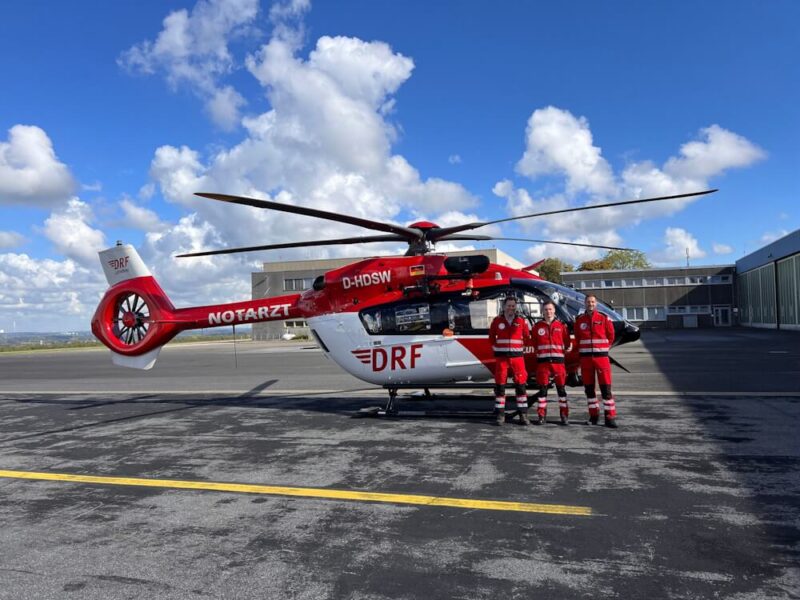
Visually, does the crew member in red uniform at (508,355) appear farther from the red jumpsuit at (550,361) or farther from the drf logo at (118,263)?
the drf logo at (118,263)

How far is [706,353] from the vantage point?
2347 cm

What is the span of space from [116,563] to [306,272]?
223 ft

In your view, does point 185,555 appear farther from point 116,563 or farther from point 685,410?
point 685,410

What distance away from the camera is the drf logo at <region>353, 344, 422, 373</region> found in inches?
392

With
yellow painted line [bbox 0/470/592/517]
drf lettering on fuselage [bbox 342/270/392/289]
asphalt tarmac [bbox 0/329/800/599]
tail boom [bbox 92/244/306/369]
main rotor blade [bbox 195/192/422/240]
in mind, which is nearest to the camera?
asphalt tarmac [bbox 0/329/800/599]

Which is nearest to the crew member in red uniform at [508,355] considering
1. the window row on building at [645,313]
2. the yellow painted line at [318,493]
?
the yellow painted line at [318,493]

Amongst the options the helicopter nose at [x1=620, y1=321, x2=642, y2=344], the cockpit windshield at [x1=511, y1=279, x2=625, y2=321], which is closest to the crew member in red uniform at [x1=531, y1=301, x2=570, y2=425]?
the cockpit windshield at [x1=511, y1=279, x2=625, y2=321]

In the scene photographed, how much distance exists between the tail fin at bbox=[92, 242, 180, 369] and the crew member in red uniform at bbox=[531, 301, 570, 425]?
7.62m

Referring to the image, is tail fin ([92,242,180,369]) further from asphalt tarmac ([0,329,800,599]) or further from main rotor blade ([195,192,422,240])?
main rotor blade ([195,192,422,240])

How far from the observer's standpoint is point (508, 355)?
29.2 feet

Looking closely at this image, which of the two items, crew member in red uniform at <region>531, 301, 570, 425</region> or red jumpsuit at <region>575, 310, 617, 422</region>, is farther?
crew member in red uniform at <region>531, 301, 570, 425</region>

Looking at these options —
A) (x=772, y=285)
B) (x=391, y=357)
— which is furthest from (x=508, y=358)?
(x=772, y=285)

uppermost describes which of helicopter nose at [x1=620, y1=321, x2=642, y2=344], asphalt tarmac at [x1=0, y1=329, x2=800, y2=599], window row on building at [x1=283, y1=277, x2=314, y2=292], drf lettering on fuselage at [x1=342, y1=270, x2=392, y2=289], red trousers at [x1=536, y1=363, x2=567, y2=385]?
window row on building at [x1=283, y1=277, x2=314, y2=292]

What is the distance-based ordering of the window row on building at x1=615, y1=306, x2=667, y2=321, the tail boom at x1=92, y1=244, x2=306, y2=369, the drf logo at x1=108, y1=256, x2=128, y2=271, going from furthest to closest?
1. the window row on building at x1=615, y1=306, x2=667, y2=321
2. the drf logo at x1=108, y1=256, x2=128, y2=271
3. the tail boom at x1=92, y1=244, x2=306, y2=369
